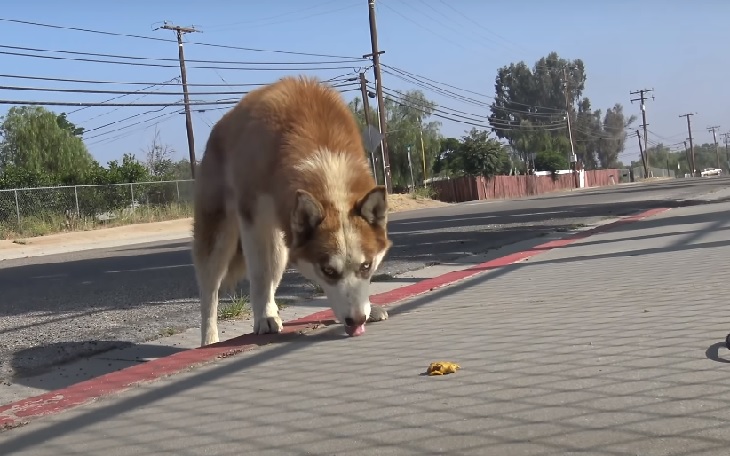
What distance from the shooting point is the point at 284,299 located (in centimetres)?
848

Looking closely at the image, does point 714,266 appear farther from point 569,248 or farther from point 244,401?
point 244,401

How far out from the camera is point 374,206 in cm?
513

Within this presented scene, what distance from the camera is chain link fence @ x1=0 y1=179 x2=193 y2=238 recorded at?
31.6 meters

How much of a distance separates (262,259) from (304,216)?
95 centimetres

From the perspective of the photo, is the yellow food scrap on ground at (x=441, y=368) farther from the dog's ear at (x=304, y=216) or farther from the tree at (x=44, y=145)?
the tree at (x=44, y=145)

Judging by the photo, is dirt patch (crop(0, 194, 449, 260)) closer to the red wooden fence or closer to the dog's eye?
the dog's eye

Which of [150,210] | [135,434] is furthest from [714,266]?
[150,210]

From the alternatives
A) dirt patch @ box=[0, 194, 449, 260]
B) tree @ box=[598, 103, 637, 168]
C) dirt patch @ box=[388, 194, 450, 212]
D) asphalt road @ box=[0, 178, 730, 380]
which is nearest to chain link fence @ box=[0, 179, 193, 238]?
dirt patch @ box=[0, 194, 449, 260]

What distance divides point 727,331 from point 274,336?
112 inches

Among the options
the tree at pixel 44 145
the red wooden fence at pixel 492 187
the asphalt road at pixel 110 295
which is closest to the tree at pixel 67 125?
the tree at pixel 44 145

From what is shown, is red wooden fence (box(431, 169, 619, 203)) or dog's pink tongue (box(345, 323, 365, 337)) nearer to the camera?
dog's pink tongue (box(345, 323, 365, 337))

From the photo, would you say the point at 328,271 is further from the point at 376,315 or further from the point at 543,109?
the point at 543,109

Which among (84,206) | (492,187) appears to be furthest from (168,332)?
(492,187)

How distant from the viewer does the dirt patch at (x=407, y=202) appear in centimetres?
4255
